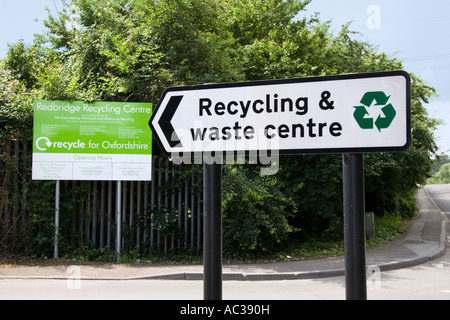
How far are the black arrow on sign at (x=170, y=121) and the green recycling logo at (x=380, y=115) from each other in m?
0.91

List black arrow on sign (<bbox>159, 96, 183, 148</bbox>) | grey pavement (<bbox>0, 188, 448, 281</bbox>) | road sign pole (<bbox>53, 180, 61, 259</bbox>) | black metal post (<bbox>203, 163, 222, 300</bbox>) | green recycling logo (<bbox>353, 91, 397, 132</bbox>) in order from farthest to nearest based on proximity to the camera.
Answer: road sign pole (<bbox>53, 180, 61, 259</bbox>) → grey pavement (<bbox>0, 188, 448, 281</bbox>) → black arrow on sign (<bbox>159, 96, 183, 148</bbox>) → black metal post (<bbox>203, 163, 222, 300</bbox>) → green recycling logo (<bbox>353, 91, 397, 132</bbox>)

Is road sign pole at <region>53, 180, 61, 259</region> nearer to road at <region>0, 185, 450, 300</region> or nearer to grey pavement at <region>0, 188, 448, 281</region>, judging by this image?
grey pavement at <region>0, 188, 448, 281</region>

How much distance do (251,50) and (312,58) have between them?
261 cm

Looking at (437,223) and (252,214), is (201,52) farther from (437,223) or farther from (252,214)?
(437,223)

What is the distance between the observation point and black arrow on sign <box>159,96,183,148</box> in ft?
7.31

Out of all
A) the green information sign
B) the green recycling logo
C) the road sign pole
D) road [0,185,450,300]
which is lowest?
road [0,185,450,300]

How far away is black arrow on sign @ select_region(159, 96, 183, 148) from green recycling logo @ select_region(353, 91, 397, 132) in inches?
35.9

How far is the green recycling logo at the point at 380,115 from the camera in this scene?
1926mm

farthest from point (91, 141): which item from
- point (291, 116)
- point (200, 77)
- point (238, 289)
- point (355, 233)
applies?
point (355, 233)

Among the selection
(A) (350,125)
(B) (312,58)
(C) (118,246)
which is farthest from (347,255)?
(B) (312,58)

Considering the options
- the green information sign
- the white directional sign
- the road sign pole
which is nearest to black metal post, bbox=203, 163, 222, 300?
the white directional sign

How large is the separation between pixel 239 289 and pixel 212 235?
5.66 metres

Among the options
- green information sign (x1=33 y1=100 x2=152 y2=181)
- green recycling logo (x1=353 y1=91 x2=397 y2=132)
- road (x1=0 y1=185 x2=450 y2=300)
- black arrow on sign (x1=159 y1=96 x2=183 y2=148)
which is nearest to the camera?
green recycling logo (x1=353 y1=91 x2=397 y2=132)

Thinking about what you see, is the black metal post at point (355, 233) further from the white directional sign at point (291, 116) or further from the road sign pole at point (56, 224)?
the road sign pole at point (56, 224)
